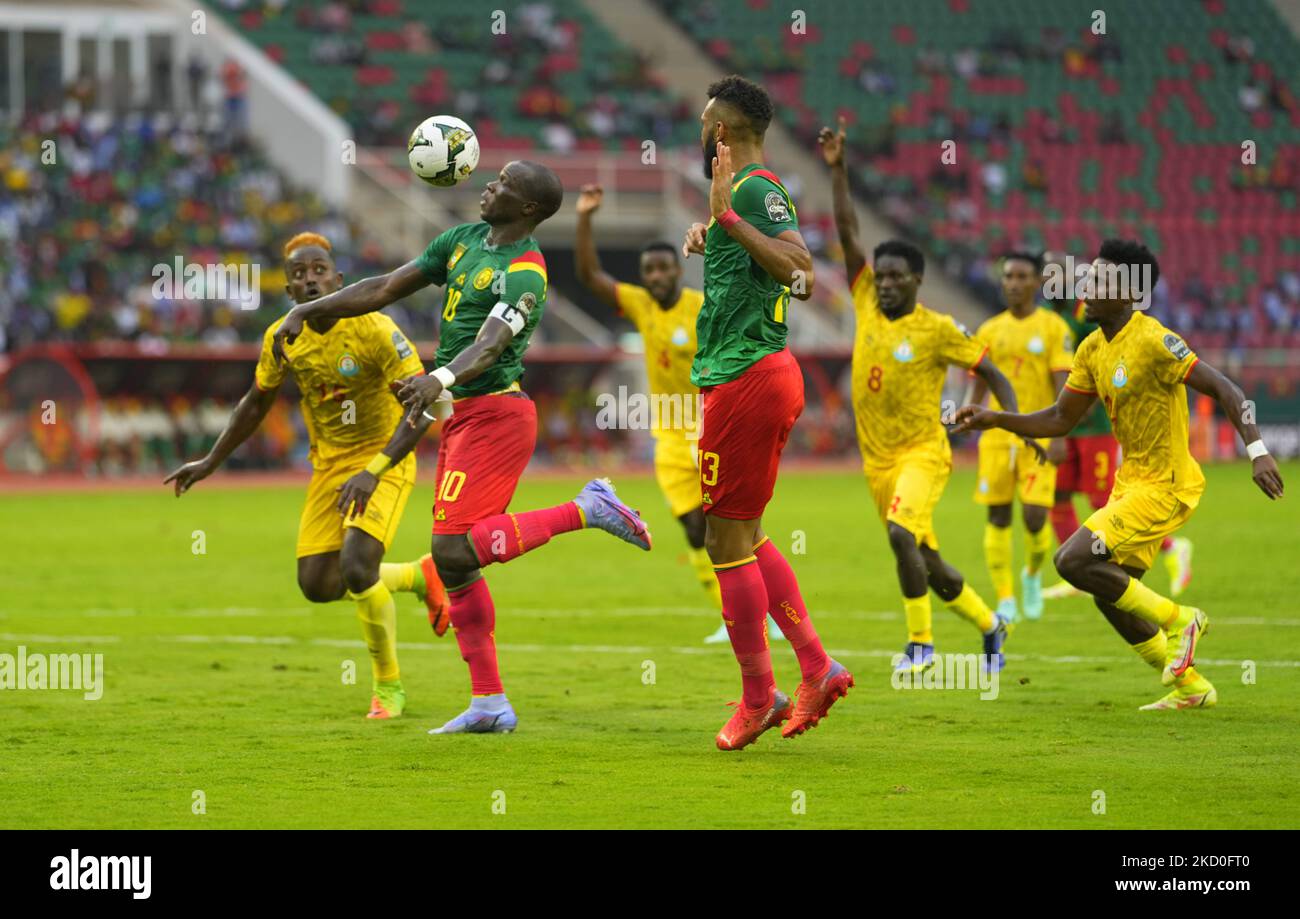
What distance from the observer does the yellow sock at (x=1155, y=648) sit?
10.1 metres

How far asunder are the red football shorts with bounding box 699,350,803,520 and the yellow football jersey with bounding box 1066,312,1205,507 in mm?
2173

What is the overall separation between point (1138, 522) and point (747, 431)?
8.07ft

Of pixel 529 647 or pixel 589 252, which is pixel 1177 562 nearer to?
pixel 529 647

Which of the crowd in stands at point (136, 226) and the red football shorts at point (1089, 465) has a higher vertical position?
the crowd in stands at point (136, 226)

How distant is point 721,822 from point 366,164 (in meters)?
34.4

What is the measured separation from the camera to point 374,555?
10.0 meters

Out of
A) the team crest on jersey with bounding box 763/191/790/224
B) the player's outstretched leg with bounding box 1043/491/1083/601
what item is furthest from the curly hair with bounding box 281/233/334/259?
the player's outstretched leg with bounding box 1043/491/1083/601

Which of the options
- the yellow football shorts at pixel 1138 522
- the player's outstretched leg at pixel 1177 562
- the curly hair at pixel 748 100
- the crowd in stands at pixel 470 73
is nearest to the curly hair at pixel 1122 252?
the yellow football shorts at pixel 1138 522

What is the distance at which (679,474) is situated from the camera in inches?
543

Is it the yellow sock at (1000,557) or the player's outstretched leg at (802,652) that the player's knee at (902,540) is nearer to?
the player's outstretched leg at (802,652)

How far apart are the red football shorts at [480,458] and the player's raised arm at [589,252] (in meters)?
2.36

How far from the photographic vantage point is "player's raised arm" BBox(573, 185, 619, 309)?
11867mm
